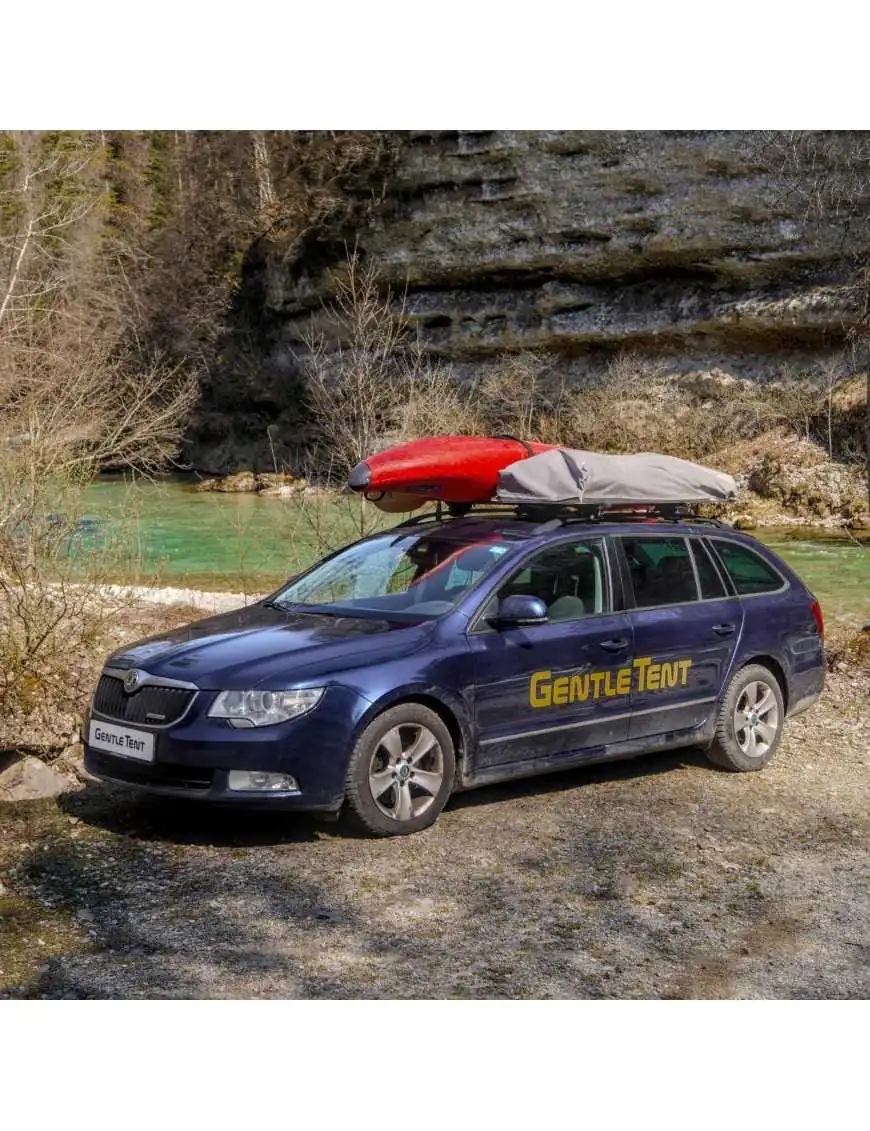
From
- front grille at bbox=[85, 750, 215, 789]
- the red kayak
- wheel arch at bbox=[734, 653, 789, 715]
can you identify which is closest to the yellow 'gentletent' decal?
wheel arch at bbox=[734, 653, 789, 715]

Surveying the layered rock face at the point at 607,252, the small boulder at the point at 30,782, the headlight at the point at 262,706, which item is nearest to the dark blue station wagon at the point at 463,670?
the headlight at the point at 262,706

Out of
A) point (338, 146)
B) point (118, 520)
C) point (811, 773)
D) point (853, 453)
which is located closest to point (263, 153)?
point (338, 146)

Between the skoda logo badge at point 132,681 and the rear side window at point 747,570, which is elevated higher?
the rear side window at point 747,570

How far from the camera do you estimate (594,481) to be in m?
8.37

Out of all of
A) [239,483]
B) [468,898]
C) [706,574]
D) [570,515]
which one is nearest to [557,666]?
[570,515]

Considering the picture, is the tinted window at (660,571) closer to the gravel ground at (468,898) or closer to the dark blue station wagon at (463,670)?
the dark blue station wagon at (463,670)

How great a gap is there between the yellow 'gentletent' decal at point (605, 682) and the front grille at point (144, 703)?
78.8 inches

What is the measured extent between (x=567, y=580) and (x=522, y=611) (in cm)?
77

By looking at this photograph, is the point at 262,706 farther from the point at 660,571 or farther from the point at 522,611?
the point at 660,571

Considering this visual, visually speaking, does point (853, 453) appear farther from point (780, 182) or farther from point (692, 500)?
point (692, 500)

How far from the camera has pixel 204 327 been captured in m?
53.7

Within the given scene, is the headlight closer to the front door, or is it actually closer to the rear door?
the front door

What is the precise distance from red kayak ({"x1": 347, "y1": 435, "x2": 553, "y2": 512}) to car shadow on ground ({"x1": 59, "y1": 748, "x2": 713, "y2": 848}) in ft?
6.58

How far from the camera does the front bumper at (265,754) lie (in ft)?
21.3
